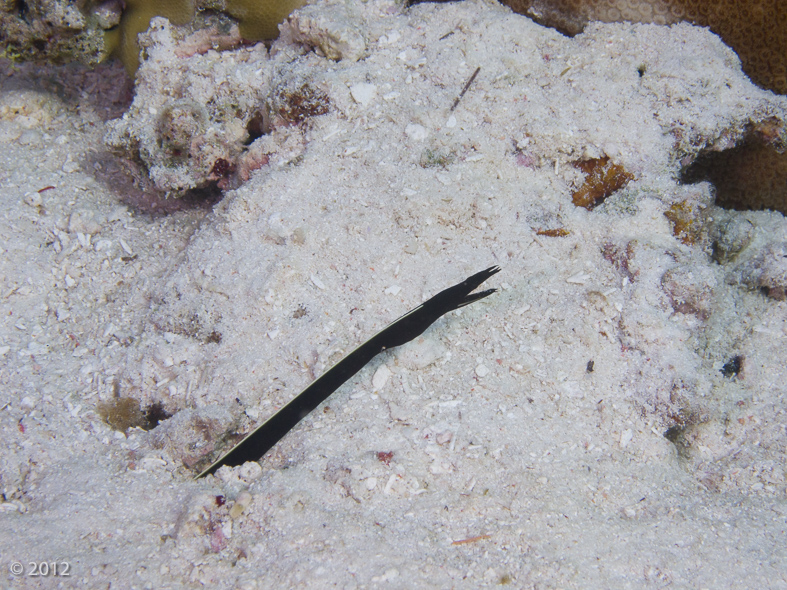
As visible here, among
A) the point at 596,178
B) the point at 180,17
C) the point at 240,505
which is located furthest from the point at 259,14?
the point at 240,505

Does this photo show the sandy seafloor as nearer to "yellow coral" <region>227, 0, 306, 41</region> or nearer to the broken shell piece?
the broken shell piece

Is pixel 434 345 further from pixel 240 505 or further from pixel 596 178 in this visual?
pixel 596 178

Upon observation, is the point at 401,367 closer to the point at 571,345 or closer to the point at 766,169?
the point at 571,345

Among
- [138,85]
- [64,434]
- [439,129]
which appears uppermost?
[439,129]

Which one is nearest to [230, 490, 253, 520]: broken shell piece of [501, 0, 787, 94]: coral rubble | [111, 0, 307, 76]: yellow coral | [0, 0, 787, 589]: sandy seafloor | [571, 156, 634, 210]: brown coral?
[0, 0, 787, 589]: sandy seafloor

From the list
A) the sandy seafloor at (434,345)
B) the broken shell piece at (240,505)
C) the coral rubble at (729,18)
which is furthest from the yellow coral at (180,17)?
the broken shell piece at (240,505)

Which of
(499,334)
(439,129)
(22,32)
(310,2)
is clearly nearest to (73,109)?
(22,32)

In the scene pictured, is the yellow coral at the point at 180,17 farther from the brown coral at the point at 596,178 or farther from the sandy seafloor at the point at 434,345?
the brown coral at the point at 596,178
